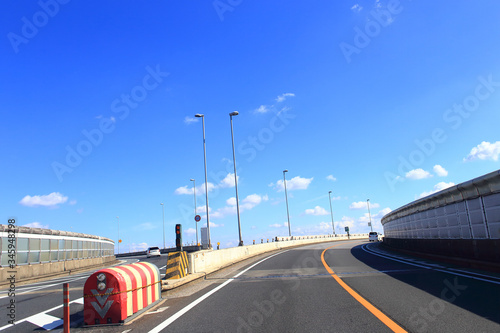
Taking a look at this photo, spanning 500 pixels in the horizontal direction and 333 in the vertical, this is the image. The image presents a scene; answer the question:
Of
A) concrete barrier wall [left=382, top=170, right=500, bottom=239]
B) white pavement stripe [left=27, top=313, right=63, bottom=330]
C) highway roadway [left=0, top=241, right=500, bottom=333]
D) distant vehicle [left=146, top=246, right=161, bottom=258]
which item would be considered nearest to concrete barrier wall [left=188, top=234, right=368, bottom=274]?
highway roadway [left=0, top=241, right=500, bottom=333]

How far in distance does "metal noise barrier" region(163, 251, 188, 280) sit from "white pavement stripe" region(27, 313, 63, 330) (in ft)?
15.0

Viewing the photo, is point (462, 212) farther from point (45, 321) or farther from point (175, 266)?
point (45, 321)

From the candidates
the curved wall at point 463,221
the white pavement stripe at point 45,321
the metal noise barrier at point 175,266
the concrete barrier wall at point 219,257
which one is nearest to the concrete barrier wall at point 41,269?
the concrete barrier wall at point 219,257

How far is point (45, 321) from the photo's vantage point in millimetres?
8336

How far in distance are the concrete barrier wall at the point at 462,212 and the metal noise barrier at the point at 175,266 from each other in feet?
35.1

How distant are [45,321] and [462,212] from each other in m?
14.5

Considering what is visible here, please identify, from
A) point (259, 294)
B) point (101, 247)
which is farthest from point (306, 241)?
point (259, 294)

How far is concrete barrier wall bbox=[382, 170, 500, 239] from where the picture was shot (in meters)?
12.2

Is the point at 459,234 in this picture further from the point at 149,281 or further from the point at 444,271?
the point at 149,281

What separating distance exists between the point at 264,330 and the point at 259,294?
386 centimetres

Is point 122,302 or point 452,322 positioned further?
point 122,302

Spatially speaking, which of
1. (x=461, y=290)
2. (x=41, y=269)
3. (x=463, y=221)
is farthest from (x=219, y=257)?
(x=461, y=290)

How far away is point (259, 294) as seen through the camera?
9.87 metres

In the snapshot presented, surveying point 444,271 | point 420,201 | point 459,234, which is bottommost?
point 444,271
